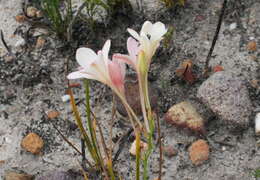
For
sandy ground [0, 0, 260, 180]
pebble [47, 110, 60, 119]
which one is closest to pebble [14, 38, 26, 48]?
sandy ground [0, 0, 260, 180]

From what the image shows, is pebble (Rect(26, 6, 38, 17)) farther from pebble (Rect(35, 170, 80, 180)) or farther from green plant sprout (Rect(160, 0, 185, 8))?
pebble (Rect(35, 170, 80, 180))

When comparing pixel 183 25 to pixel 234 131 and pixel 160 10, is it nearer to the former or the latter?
pixel 160 10

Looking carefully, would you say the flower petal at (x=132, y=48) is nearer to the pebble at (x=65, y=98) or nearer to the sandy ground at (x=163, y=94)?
the sandy ground at (x=163, y=94)

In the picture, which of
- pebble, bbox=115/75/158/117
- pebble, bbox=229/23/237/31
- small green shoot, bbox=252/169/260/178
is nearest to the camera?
small green shoot, bbox=252/169/260/178

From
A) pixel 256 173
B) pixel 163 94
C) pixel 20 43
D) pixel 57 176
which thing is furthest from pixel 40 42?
pixel 256 173

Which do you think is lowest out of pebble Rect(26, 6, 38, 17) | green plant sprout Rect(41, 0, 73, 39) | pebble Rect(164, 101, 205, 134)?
pebble Rect(164, 101, 205, 134)

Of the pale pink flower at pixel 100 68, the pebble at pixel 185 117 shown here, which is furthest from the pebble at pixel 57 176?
the pale pink flower at pixel 100 68

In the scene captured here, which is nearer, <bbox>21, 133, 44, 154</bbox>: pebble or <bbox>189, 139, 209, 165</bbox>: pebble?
<bbox>189, 139, 209, 165</bbox>: pebble

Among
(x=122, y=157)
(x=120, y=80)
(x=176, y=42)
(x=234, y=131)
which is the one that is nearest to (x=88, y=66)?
(x=120, y=80)
